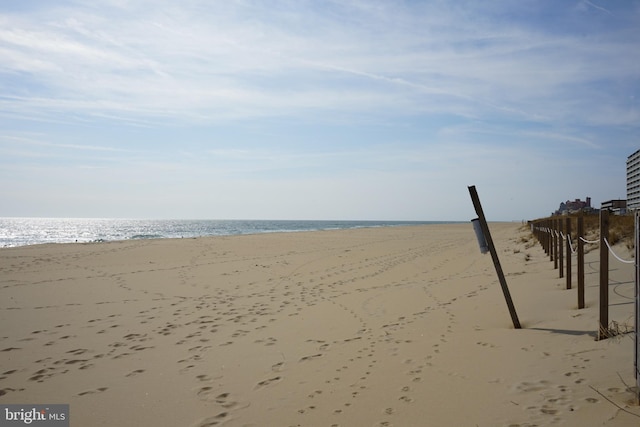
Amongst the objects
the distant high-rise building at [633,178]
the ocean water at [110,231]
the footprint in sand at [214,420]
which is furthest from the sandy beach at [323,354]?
the distant high-rise building at [633,178]

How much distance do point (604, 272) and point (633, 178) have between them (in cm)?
6605

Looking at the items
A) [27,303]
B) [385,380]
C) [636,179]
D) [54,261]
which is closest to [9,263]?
[54,261]

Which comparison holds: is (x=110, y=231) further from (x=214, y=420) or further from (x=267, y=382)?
(x=214, y=420)

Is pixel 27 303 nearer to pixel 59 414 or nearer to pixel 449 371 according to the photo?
pixel 59 414

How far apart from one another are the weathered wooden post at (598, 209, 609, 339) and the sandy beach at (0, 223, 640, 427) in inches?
8.1

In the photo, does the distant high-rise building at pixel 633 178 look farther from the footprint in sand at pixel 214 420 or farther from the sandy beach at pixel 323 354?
the footprint in sand at pixel 214 420

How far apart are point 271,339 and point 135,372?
205cm

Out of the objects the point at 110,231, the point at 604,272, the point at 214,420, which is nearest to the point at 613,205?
the point at 604,272

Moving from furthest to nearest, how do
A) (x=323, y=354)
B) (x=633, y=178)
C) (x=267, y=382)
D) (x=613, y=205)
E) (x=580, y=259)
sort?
(x=633, y=178), (x=613, y=205), (x=580, y=259), (x=323, y=354), (x=267, y=382)

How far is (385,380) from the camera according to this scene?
4.83 meters

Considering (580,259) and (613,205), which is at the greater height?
(613,205)

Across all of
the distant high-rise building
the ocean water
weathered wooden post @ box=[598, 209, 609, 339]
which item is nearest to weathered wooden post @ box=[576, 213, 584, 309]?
weathered wooden post @ box=[598, 209, 609, 339]

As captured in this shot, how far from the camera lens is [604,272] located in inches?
200

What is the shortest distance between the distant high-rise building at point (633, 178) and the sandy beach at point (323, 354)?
53398 millimetres
